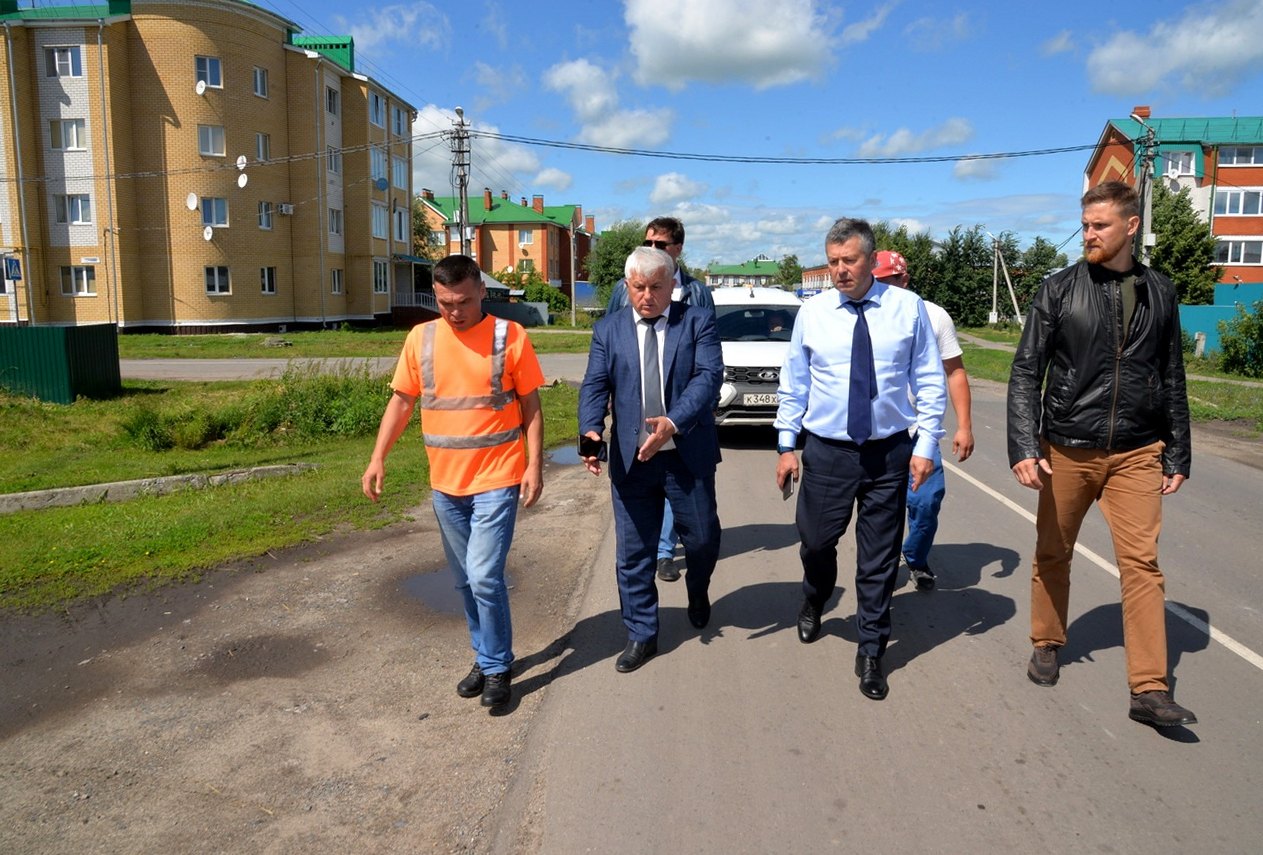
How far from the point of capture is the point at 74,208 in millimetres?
38844

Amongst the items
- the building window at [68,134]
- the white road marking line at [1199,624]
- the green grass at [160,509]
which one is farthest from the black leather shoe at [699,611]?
the building window at [68,134]

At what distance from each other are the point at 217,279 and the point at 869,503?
134 ft

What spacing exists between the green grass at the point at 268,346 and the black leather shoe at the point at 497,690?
77.0 ft

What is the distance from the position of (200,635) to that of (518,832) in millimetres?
2761

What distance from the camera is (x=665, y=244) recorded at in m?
5.52

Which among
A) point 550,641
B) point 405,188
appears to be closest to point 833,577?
point 550,641

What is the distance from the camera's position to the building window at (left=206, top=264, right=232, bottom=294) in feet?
131

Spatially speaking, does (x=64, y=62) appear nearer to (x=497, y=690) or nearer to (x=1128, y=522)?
(x=497, y=690)

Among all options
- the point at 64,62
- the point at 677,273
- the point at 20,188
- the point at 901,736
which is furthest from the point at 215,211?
the point at 901,736

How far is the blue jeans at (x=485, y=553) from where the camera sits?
162 inches

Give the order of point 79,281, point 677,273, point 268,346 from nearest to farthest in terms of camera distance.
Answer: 1. point 677,273
2. point 268,346
3. point 79,281

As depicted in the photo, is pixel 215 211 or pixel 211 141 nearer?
pixel 211 141

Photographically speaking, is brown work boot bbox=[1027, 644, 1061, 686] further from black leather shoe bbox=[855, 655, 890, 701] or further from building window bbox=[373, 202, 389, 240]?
building window bbox=[373, 202, 389, 240]

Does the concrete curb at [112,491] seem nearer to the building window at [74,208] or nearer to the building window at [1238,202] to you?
the building window at [74,208]
